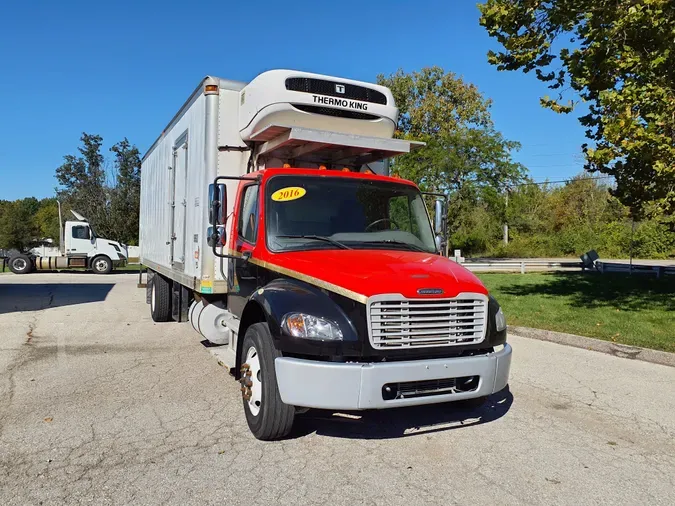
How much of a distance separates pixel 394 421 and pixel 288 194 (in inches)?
93.5

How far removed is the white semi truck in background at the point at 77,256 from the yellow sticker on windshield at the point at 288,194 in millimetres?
23825

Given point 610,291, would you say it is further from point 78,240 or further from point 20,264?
point 20,264

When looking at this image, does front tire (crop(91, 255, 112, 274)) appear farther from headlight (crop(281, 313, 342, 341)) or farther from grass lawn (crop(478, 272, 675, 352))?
headlight (crop(281, 313, 342, 341))

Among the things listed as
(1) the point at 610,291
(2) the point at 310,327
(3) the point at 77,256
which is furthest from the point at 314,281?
(3) the point at 77,256

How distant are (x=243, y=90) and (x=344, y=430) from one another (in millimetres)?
4041

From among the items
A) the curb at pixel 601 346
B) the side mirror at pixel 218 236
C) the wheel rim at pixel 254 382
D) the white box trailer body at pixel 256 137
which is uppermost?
the white box trailer body at pixel 256 137

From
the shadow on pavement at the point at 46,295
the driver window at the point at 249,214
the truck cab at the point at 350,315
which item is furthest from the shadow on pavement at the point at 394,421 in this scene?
the shadow on pavement at the point at 46,295

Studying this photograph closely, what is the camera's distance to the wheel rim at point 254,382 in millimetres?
4555

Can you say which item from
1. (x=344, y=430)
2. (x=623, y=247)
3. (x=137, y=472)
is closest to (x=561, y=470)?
(x=344, y=430)

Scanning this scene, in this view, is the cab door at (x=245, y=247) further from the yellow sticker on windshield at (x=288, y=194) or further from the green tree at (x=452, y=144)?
the green tree at (x=452, y=144)

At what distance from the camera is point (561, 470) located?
406 centimetres

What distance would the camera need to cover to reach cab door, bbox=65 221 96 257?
26234 millimetres

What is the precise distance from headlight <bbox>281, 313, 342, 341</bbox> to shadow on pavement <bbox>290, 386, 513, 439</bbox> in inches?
44.0

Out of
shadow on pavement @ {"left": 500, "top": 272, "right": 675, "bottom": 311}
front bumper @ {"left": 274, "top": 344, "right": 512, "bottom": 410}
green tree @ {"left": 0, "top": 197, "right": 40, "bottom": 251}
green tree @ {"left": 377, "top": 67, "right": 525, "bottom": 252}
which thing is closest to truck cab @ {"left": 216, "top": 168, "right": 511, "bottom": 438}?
front bumper @ {"left": 274, "top": 344, "right": 512, "bottom": 410}
